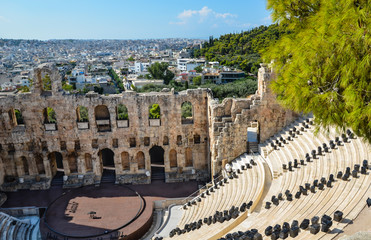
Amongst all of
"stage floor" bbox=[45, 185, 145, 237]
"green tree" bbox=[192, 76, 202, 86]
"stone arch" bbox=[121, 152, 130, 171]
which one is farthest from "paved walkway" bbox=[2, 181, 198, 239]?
"green tree" bbox=[192, 76, 202, 86]

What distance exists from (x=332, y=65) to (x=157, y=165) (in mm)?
22552

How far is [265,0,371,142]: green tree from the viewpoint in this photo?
7.95 metres

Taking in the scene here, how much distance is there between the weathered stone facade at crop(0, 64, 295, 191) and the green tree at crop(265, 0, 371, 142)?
1318cm

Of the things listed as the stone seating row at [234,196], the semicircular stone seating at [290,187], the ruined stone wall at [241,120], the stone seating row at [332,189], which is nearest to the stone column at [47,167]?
the semicircular stone seating at [290,187]

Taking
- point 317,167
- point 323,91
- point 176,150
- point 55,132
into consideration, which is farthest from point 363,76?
point 55,132

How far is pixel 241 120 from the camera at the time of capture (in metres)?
23.1

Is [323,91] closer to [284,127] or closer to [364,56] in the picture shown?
[364,56]

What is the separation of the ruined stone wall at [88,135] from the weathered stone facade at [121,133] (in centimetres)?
7

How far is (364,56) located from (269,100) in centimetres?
1534

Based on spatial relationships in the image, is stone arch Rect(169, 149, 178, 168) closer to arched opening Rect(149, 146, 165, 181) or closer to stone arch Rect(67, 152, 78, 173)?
arched opening Rect(149, 146, 165, 181)

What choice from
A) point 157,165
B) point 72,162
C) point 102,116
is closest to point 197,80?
point 157,165

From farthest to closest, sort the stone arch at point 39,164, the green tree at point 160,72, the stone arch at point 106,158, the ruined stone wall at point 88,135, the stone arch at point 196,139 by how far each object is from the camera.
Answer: the green tree at point 160,72 → the stone arch at point 106,158 → the stone arch at point 196,139 → the stone arch at point 39,164 → the ruined stone wall at point 88,135

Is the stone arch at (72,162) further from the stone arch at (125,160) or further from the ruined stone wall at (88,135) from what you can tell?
the stone arch at (125,160)

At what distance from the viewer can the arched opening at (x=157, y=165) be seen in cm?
2724
